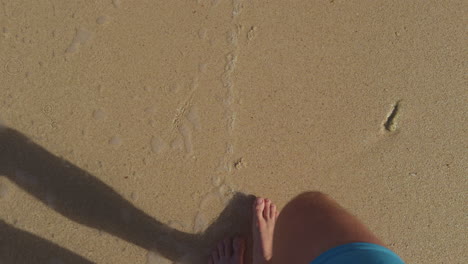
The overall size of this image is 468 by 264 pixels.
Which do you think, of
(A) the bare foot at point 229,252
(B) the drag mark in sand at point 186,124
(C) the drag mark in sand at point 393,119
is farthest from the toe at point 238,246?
(C) the drag mark in sand at point 393,119

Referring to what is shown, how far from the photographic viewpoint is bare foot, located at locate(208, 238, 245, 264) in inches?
72.8

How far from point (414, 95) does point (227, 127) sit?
3.08 feet

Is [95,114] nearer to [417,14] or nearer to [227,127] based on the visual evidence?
[227,127]

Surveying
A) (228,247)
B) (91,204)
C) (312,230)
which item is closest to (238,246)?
(228,247)

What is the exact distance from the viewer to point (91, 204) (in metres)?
1.84

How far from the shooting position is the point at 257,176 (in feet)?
6.19

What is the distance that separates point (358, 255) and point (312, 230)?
26cm

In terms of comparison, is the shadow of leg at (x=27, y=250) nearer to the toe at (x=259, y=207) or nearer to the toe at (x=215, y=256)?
the toe at (x=215, y=256)

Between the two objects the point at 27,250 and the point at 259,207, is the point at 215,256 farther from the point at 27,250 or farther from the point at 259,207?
the point at 27,250

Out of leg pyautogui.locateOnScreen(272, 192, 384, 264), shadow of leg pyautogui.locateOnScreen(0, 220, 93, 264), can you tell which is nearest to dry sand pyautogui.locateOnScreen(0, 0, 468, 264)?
shadow of leg pyautogui.locateOnScreen(0, 220, 93, 264)

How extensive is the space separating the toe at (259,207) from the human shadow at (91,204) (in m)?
0.05

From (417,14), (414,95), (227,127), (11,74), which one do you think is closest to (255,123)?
(227,127)

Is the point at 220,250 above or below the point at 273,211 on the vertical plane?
below

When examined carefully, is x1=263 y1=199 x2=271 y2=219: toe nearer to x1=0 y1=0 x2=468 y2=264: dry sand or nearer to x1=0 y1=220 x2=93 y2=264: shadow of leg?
x1=0 y1=0 x2=468 y2=264: dry sand
